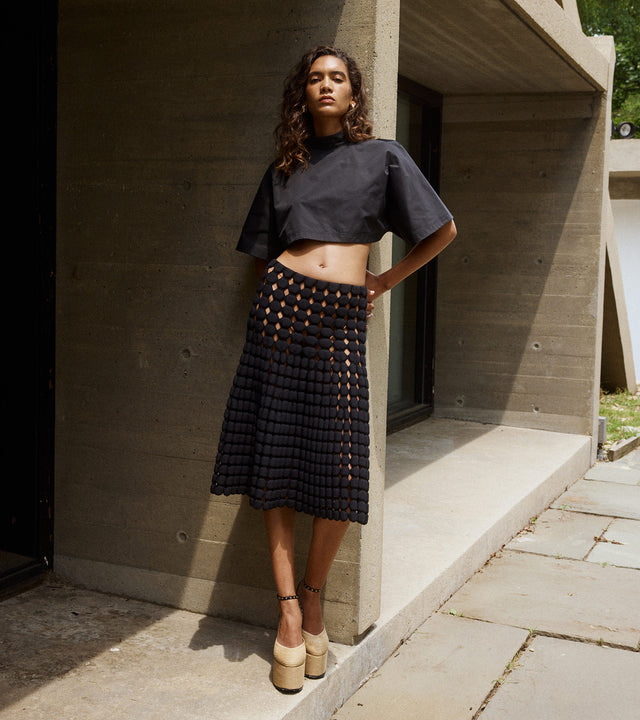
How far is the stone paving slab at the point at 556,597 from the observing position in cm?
396

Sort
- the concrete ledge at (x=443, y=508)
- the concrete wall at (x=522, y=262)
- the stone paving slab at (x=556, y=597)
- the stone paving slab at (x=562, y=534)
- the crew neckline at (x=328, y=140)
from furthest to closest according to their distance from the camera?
1. the concrete wall at (x=522, y=262)
2. the stone paving slab at (x=562, y=534)
3. the stone paving slab at (x=556, y=597)
4. the concrete ledge at (x=443, y=508)
5. the crew neckline at (x=328, y=140)

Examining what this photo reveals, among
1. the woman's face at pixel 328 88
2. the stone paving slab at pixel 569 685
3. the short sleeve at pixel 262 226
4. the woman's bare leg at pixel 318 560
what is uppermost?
the woman's face at pixel 328 88

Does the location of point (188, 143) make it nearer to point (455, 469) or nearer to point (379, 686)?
point (379, 686)

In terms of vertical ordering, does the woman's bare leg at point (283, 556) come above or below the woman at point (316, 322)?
below

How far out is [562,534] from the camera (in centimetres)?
538

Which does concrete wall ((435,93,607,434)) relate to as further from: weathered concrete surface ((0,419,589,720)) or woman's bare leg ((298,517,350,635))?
woman's bare leg ((298,517,350,635))

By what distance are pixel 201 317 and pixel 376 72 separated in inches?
41.0

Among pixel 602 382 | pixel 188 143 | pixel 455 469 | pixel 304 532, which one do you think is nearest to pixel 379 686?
pixel 304 532

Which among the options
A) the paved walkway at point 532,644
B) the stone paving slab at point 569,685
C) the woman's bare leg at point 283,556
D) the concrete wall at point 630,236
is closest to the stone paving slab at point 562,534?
the paved walkway at point 532,644

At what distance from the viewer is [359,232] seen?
117 inches

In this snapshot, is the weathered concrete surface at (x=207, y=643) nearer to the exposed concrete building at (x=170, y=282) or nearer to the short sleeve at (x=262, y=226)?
the exposed concrete building at (x=170, y=282)

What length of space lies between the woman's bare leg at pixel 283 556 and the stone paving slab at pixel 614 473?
4.29m

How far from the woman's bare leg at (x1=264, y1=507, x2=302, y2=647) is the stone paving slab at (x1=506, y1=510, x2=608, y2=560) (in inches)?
90.3

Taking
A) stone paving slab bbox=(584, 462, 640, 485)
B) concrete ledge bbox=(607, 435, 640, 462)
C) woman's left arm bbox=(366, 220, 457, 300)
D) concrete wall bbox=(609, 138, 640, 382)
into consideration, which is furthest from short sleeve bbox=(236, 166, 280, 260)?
concrete wall bbox=(609, 138, 640, 382)
